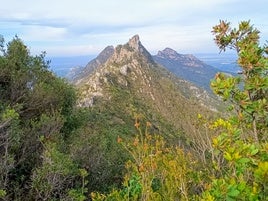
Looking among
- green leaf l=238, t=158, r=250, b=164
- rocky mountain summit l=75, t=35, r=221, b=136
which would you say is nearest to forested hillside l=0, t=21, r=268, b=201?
green leaf l=238, t=158, r=250, b=164

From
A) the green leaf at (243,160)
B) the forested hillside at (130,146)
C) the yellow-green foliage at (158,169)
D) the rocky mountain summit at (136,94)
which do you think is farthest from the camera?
the rocky mountain summit at (136,94)

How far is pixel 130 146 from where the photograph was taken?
4250 millimetres

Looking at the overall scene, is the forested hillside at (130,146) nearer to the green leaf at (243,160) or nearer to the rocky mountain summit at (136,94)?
the green leaf at (243,160)

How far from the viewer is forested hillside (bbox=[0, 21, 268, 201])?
8.19 feet

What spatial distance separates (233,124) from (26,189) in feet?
21.6

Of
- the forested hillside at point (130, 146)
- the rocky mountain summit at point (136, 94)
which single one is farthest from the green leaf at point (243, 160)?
the rocky mountain summit at point (136, 94)

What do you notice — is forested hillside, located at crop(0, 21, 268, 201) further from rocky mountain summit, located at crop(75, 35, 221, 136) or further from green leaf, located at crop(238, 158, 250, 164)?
rocky mountain summit, located at crop(75, 35, 221, 136)

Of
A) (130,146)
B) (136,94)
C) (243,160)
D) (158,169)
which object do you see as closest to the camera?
(243,160)

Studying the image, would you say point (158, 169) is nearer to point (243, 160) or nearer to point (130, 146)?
point (130, 146)

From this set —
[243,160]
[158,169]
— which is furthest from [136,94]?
[243,160]

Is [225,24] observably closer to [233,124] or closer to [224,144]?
[233,124]

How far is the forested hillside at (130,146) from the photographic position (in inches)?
98.3

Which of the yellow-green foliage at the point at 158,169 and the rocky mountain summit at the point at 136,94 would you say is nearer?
the yellow-green foliage at the point at 158,169

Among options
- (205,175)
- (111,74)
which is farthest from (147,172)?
(111,74)
